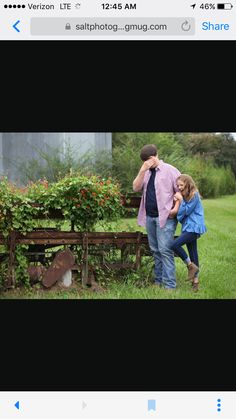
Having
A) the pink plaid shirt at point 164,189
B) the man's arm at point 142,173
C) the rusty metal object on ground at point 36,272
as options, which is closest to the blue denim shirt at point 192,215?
the pink plaid shirt at point 164,189

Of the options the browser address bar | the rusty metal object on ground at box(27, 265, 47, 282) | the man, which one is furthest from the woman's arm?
the browser address bar

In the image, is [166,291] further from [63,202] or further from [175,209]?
[63,202]

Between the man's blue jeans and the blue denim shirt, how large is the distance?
0.54ft

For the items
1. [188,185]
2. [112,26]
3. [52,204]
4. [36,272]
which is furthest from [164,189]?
[112,26]

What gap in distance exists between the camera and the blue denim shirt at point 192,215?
5.94 m

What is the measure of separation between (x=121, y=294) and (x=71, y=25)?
3.02 m

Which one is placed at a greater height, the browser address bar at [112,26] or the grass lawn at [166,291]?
the browser address bar at [112,26]

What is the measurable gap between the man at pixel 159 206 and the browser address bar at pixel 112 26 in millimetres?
1904

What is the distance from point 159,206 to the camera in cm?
601

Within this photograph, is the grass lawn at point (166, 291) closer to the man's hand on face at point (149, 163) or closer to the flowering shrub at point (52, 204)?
the flowering shrub at point (52, 204)

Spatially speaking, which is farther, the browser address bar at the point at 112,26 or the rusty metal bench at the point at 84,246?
the rusty metal bench at the point at 84,246

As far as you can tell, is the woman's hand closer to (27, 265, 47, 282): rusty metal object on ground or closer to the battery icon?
(27, 265, 47, 282): rusty metal object on ground

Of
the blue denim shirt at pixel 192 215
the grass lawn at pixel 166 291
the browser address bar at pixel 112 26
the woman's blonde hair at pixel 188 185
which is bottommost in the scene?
the grass lawn at pixel 166 291

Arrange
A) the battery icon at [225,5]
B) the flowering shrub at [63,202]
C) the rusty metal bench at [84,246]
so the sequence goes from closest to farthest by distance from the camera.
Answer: the battery icon at [225,5] → the flowering shrub at [63,202] → the rusty metal bench at [84,246]
